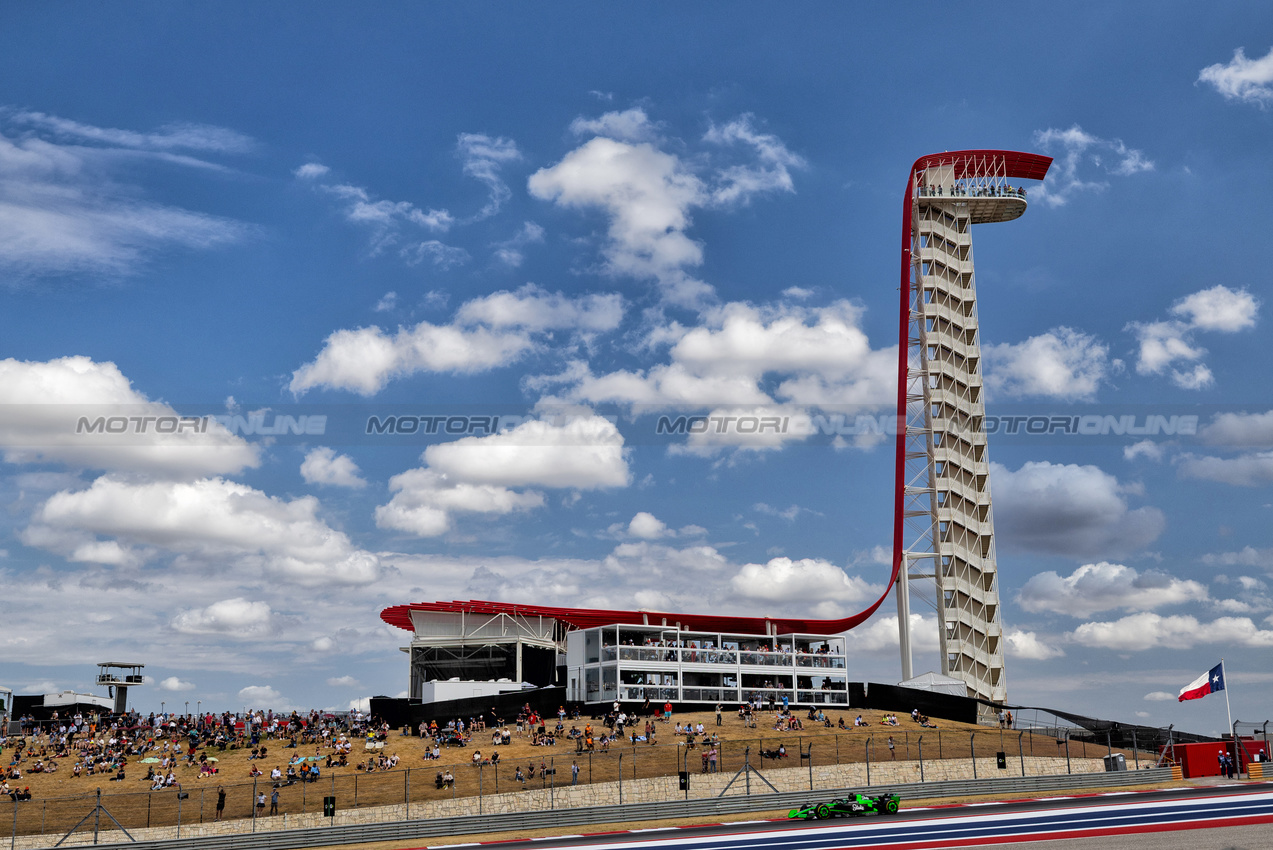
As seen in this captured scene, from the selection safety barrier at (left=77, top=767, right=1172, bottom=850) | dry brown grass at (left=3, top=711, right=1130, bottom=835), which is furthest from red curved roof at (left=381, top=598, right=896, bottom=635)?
safety barrier at (left=77, top=767, right=1172, bottom=850)

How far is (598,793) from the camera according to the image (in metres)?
46.1

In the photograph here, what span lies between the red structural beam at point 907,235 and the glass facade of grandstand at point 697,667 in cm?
845

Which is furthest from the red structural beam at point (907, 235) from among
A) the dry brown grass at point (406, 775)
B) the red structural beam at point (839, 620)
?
the dry brown grass at point (406, 775)

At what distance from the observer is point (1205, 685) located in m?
48.5

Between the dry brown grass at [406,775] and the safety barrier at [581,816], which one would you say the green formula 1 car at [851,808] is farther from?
the dry brown grass at [406,775]

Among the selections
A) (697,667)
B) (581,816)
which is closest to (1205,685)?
(581,816)

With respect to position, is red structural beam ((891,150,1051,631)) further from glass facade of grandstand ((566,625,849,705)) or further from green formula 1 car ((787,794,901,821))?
green formula 1 car ((787,794,901,821))

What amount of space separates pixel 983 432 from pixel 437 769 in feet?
183

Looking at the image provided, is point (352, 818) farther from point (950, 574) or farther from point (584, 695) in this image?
point (950, 574)

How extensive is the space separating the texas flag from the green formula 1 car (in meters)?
17.1

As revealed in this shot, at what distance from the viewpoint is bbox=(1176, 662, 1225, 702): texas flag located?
4772cm

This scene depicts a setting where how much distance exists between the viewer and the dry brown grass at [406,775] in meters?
44.2

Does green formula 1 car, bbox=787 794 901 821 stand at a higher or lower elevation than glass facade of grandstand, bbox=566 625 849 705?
lower

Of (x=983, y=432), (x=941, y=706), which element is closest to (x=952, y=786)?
(x=941, y=706)
